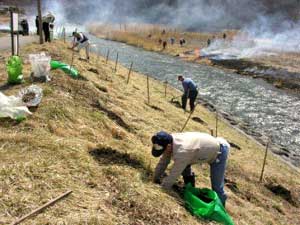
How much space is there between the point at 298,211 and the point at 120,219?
21.2 ft

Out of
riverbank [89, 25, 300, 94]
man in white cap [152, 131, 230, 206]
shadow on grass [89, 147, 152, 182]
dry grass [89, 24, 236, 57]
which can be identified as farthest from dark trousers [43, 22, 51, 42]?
dry grass [89, 24, 236, 57]

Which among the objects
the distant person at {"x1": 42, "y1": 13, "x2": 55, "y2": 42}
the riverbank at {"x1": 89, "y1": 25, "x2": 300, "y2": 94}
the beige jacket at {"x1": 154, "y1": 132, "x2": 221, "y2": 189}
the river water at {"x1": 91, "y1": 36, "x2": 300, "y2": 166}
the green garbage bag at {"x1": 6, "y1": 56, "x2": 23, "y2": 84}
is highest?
the distant person at {"x1": 42, "y1": 13, "x2": 55, "y2": 42}

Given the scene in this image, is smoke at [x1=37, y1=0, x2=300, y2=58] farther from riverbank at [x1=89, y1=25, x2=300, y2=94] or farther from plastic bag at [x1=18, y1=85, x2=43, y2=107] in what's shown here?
plastic bag at [x1=18, y1=85, x2=43, y2=107]

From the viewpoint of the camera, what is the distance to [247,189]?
10.5 m

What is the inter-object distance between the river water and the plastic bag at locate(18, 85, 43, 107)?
34.8ft

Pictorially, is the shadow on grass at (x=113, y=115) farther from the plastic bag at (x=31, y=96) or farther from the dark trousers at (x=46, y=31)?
the dark trousers at (x=46, y=31)

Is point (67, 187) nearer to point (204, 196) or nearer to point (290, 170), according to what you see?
point (204, 196)

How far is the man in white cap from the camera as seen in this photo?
6.67 metres

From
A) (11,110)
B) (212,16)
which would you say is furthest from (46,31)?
(212,16)

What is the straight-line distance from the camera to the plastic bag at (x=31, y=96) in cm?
943

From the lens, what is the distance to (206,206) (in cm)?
668

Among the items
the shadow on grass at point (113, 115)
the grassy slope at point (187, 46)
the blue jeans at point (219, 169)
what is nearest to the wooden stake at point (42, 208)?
the blue jeans at point (219, 169)

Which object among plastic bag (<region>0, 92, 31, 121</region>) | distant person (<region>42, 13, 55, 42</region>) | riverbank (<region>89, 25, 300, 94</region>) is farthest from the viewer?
riverbank (<region>89, 25, 300, 94</region>)

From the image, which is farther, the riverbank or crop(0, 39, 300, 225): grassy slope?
the riverbank
